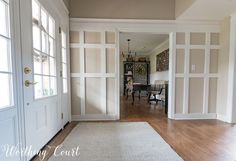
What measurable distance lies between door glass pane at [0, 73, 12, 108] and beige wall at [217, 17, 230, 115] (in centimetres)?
387

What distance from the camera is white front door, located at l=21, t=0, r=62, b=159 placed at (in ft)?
5.42

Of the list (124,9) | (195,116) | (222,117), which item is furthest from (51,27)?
(222,117)

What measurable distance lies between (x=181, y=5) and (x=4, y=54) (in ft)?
10.6

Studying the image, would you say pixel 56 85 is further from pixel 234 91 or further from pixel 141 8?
pixel 234 91

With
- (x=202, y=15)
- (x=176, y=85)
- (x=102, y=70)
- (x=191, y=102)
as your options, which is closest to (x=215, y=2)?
(x=202, y=15)

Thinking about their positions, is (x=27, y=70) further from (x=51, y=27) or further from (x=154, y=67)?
(x=154, y=67)

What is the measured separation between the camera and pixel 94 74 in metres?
3.40

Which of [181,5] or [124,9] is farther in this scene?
→ [124,9]

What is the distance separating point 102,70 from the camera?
340 centimetres

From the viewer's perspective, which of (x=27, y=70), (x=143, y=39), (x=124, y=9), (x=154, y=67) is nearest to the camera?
(x=27, y=70)

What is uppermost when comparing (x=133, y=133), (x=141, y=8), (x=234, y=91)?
(x=141, y=8)

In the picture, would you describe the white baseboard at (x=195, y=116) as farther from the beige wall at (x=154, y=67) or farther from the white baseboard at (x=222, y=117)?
the beige wall at (x=154, y=67)

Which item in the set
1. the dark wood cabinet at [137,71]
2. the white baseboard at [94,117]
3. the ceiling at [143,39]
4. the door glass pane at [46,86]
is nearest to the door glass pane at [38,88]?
the door glass pane at [46,86]

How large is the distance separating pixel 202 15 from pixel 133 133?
2.79 m
